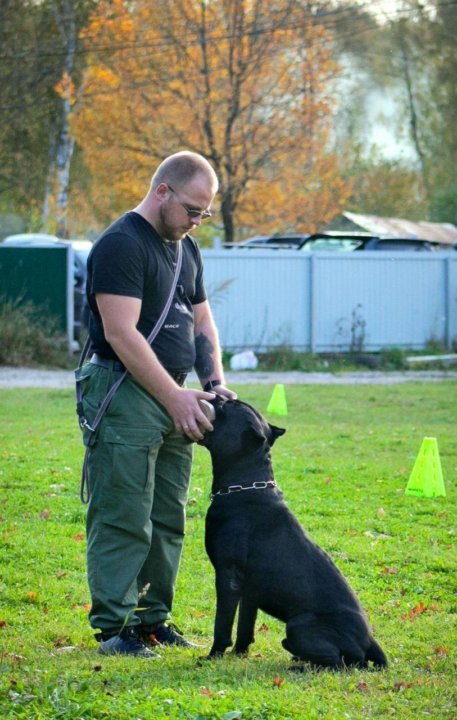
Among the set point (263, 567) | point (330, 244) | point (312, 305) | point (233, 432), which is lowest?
point (263, 567)

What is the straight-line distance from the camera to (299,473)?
9594 millimetres

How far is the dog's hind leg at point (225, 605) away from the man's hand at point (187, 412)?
642 mm

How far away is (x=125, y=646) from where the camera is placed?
4.85 meters

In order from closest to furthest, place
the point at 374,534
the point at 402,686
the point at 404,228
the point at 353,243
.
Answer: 1. the point at 402,686
2. the point at 374,534
3. the point at 353,243
4. the point at 404,228

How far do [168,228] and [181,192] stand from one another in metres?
0.19

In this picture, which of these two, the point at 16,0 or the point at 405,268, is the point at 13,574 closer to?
the point at 405,268

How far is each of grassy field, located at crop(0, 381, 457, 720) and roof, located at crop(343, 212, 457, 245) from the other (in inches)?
862

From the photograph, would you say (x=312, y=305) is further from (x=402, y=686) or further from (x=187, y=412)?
(x=402, y=686)

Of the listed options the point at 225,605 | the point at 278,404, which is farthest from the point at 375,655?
the point at 278,404

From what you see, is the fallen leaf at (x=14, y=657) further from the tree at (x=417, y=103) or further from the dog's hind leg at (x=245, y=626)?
the tree at (x=417, y=103)

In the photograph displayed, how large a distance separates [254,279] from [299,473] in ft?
39.5

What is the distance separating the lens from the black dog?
4551mm

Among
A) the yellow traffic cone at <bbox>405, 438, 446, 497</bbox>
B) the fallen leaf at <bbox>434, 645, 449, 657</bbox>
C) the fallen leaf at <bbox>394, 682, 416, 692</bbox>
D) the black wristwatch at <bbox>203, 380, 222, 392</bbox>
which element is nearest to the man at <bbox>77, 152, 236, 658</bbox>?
the black wristwatch at <bbox>203, 380, 222, 392</bbox>

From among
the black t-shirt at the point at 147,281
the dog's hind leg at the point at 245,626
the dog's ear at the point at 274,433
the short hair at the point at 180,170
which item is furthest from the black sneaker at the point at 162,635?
the short hair at the point at 180,170
